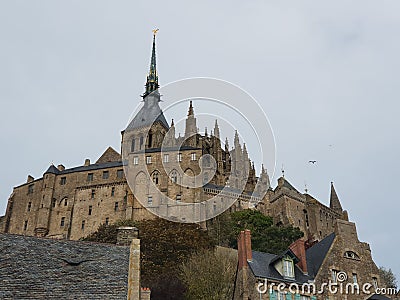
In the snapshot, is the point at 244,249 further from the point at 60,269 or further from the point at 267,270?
the point at 60,269

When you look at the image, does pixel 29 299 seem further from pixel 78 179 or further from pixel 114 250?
pixel 78 179

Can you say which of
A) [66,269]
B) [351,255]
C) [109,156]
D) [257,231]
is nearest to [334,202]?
[257,231]

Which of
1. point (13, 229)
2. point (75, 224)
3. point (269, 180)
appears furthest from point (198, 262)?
point (269, 180)

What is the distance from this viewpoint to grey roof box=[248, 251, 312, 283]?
26.8 meters

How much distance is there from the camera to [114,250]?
1320 cm

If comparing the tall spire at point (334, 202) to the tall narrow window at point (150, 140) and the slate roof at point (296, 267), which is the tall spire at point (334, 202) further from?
the slate roof at point (296, 267)

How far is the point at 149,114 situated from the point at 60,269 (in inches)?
3269

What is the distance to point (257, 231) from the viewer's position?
199 feet

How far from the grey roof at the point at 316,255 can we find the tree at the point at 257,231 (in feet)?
63.2

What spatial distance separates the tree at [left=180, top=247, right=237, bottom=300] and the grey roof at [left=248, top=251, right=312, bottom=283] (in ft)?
10.8

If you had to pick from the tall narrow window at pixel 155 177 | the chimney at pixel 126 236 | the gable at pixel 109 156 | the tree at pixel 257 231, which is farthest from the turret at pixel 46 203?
the chimney at pixel 126 236

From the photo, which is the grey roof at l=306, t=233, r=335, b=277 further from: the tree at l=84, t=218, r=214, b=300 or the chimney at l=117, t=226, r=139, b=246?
the chimney at l=117, t=226, r=139, b=246

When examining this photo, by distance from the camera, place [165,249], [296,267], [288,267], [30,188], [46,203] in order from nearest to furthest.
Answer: [288,267] → [296,267] → [165,249] → [46,203] → [30,188]

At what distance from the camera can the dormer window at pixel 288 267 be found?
2759cm
